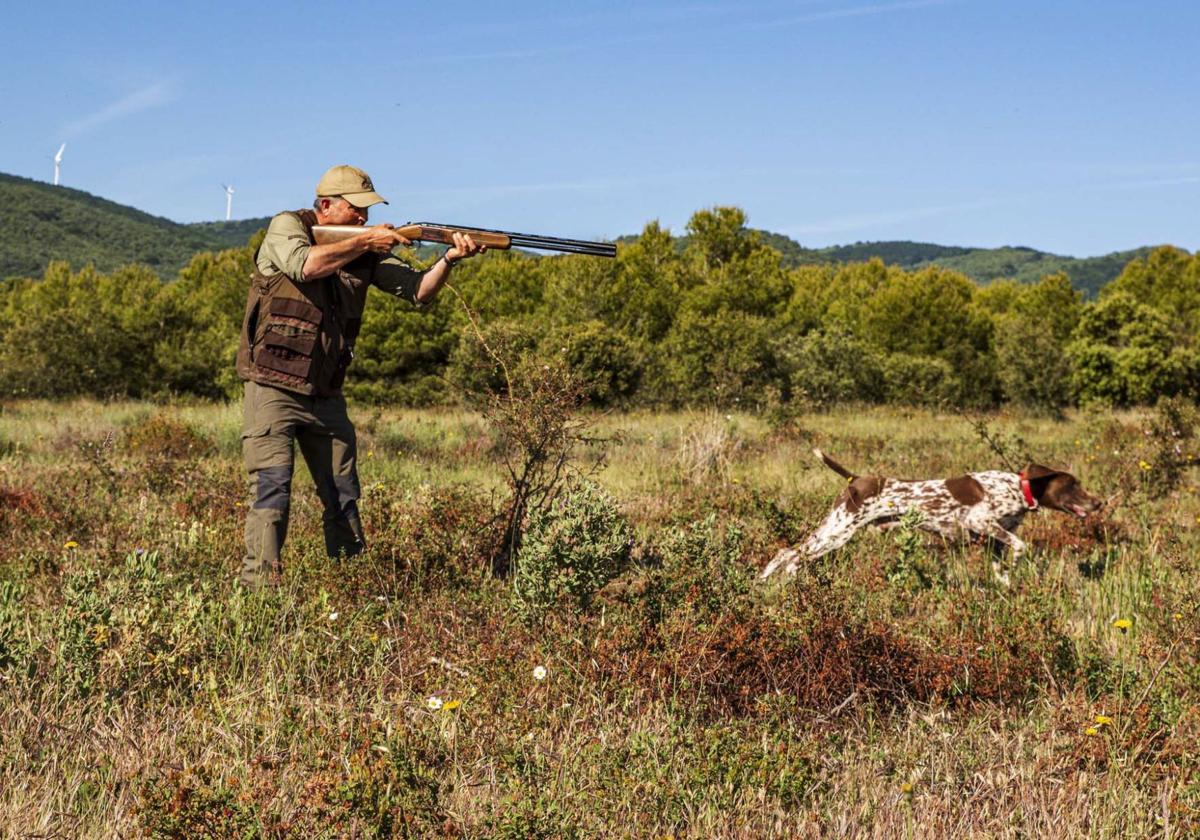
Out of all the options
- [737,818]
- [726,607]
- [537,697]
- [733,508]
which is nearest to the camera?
[737,818]

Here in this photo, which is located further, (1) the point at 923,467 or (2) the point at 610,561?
(1) the point at 923,467

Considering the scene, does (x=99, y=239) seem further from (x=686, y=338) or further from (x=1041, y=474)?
(x=1041, y=474)

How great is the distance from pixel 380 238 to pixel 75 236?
5256 inches

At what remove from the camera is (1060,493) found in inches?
226

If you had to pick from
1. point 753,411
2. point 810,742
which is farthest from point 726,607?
point 753,411

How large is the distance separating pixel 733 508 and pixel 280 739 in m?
4.68

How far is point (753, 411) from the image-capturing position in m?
17.3

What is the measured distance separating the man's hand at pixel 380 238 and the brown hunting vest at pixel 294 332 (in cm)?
28

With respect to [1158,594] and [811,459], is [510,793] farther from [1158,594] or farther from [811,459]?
[811,459]

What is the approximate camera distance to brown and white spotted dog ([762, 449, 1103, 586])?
18.8 ft

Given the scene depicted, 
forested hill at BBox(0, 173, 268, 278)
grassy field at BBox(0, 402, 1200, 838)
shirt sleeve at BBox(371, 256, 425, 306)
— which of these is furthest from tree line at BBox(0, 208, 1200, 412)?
forested hill at BBox(0, 173, 268, 278)

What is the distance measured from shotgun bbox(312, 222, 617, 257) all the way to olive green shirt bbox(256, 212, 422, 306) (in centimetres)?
12

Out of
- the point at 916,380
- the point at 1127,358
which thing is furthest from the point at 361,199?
the point at 1127,358

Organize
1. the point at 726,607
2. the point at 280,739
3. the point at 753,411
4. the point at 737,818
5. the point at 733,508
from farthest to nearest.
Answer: the point at 753,411 → the point at 733,508 → the point at 726,607 → the point at 280,739 → the point at 737,818
